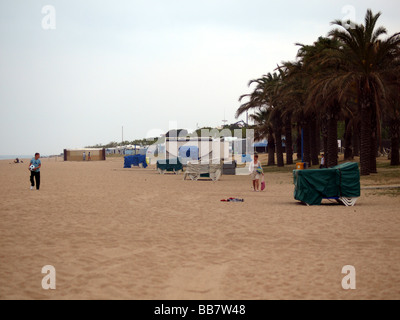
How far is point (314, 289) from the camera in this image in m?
5.90

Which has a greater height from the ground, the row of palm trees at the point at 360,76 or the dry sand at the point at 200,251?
the row of palm trees at the point at 360,76

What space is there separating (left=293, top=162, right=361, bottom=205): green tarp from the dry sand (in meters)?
0.55

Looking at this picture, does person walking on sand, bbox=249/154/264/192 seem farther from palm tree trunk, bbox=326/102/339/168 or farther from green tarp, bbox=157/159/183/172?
green tarp, bbox=157/159/183/172

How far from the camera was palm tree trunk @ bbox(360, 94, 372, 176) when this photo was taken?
26.2 meters

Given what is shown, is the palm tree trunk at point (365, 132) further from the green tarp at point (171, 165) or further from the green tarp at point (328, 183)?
the green tarp at point (171, 165)

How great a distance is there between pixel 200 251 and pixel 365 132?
2047 centimetres

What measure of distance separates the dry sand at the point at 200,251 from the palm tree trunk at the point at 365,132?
12.5 m

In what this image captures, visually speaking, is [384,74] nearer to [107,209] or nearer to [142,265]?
[107,209]

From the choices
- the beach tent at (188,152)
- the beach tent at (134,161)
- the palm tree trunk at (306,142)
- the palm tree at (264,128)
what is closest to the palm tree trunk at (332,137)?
the palm tree trunk at (306,142)

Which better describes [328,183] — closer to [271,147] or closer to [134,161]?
[271,147]

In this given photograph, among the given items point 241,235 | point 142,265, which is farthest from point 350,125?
point 142,265

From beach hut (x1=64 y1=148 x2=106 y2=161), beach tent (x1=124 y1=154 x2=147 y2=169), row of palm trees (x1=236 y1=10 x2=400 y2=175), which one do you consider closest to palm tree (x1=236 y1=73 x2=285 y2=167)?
row of palm trees (x1=236 y1=10 x2=400 y2=175)

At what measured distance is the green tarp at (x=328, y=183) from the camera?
48.3ft

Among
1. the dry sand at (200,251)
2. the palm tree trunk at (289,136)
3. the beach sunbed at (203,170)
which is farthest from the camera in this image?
the palm tree trunk at (289,136)
